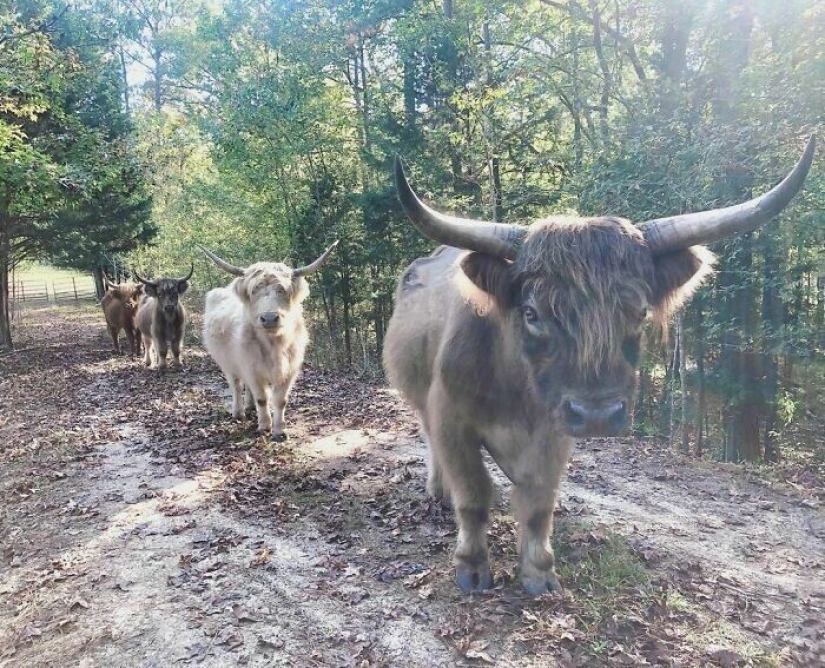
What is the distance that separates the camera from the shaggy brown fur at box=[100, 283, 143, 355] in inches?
624

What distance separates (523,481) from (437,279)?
1914mm

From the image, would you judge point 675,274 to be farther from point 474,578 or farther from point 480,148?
point 480,148

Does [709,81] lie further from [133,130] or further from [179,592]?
[133,130]

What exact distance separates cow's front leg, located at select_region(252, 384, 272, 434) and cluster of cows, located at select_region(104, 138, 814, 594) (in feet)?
10.1

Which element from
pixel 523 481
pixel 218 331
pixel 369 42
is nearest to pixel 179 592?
pixel 523 481

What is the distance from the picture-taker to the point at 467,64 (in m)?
13.9

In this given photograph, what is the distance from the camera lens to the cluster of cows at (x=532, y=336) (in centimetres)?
275

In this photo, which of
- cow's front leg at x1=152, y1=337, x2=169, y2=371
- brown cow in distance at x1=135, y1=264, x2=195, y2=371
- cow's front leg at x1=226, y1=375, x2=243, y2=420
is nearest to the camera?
cow's front leg at x1=226, y1=375, x2=243, y2=420

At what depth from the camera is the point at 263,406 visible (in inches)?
303

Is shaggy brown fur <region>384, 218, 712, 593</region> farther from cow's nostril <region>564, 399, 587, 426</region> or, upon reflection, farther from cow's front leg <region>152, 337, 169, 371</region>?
cow's front leg <region>152, 337, 169, 371</region>

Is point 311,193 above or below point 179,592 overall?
above

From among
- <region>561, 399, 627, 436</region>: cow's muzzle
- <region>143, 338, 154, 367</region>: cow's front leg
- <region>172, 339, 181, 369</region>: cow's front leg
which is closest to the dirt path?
<region>561, 399, 627, 436</region>: cow's muzzle

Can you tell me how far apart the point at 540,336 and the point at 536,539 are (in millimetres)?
1662

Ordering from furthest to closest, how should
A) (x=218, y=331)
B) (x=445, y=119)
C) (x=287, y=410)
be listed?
(x=445, y=119) < (x=287, y=410) < (x=218, y=331)
